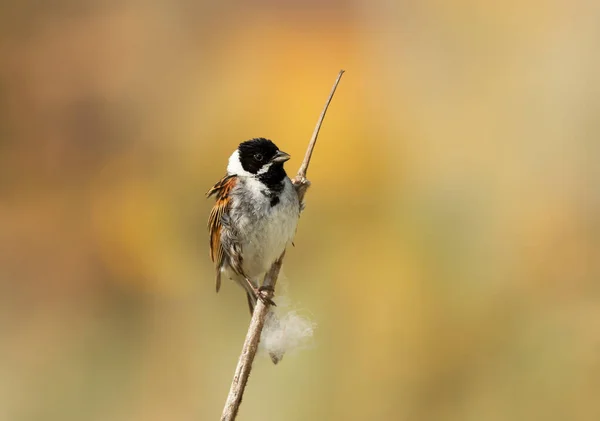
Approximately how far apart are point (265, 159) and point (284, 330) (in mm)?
501

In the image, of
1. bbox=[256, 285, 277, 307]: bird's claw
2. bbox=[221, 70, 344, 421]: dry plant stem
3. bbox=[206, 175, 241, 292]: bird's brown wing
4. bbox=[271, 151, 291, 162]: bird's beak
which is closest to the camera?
bbox=[221, 70, 344, 421]: dry plant stem

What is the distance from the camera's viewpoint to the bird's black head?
1.81m

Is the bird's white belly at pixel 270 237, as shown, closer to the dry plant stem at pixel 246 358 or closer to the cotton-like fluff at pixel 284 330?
the cotton-like fluff at pixel 284 330

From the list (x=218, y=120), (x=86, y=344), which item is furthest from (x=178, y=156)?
(x=86, y=344)

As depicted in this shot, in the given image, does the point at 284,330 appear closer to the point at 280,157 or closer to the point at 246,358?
the point at 246,358

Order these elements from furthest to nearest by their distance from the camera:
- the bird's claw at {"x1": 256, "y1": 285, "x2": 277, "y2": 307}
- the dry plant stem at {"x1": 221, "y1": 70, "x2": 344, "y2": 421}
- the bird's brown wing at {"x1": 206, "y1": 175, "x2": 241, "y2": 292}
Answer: the bird's brown wing at {"x1": 206, "y1": 175, "x2": 241, "y2": 292} < the bird's claw at {"x1": 256, "y1": 285, "x2": 277, "y2": 307} < the dry plant stem at {"x1": 221, "y1": 70, "x2": 344, "y2": 421}

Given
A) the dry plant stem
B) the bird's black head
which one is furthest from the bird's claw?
the bird's black head

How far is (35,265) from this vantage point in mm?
3002

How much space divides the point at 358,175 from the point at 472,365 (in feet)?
3.01

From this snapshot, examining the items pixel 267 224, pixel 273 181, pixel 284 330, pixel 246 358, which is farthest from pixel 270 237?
pixel 246 358

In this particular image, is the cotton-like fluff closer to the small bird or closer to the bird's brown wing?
the small bird

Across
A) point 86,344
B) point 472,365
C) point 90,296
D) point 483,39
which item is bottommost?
point 86,344

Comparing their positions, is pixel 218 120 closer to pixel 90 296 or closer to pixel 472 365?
pixel 90 296

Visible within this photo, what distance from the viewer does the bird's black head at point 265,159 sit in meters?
1.81
